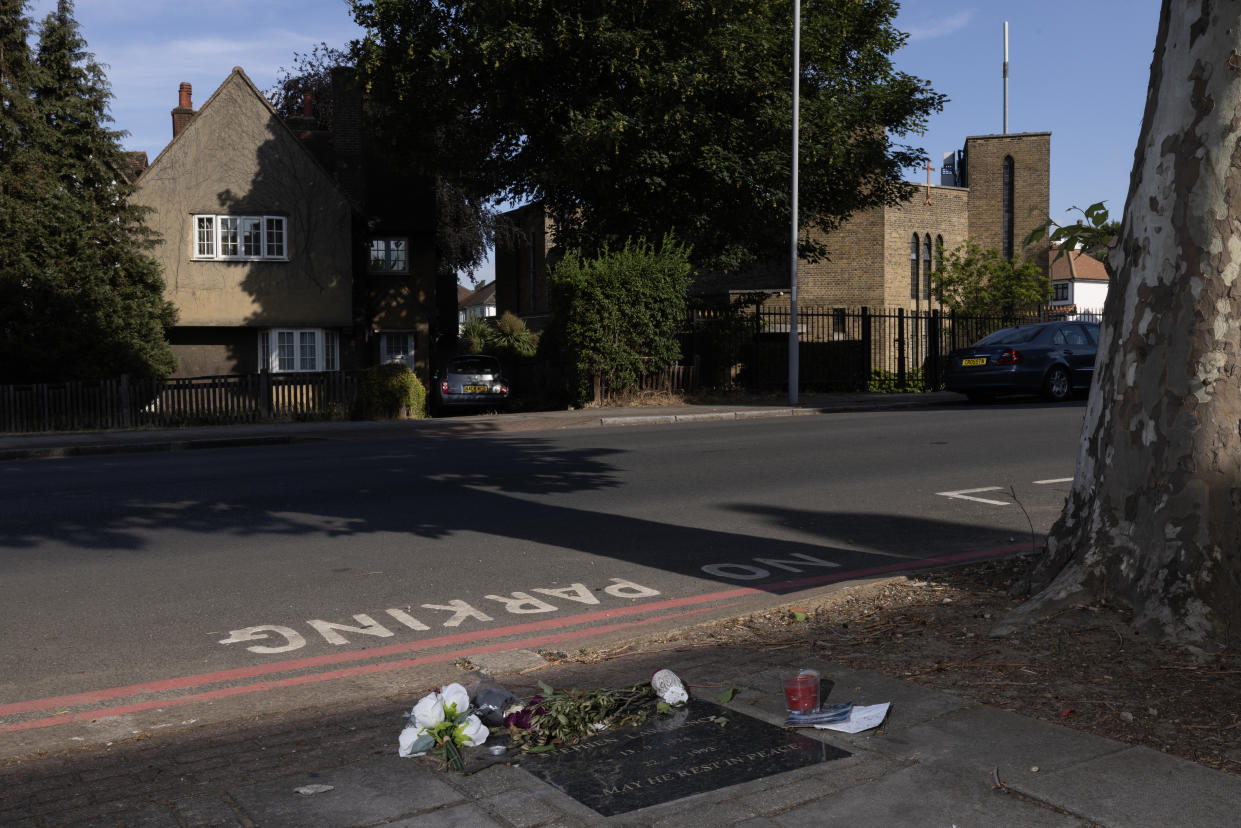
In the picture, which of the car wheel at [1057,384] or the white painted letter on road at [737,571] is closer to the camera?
the white painted letter on road at [737,571]

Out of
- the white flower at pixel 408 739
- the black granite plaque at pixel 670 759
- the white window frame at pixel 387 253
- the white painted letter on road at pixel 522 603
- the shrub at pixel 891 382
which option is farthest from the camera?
the white window frame at pixel 387 253

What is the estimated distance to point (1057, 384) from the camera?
69.7 ft

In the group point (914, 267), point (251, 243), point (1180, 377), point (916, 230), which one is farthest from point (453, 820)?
point (916, 230)

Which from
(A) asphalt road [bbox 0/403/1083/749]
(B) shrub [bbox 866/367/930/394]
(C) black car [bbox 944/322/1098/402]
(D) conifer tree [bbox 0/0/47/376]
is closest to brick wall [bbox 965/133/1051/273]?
(B) shrub [bbox 866/367/930/394]

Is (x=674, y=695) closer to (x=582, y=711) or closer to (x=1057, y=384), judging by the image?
(x=582, y=711)

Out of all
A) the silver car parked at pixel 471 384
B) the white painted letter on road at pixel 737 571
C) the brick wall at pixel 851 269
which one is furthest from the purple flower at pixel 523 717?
the brick wall at pixel 851 269

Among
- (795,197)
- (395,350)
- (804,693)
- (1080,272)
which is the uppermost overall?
(1080,272)

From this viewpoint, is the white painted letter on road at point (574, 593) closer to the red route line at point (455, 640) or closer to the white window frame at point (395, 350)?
the red route line at point (455, 640)

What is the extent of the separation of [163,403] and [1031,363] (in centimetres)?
1780

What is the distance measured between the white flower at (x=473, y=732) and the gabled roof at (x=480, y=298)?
9988cm

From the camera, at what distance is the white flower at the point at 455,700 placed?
3.68 metres

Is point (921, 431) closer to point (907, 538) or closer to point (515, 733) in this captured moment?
point (907, 538)

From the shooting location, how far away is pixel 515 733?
149 inches

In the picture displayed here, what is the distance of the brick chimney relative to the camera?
34.8 m
